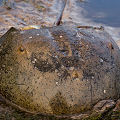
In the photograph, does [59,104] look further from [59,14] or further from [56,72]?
[59,14]

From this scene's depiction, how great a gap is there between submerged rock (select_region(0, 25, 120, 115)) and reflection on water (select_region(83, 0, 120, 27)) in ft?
14.6

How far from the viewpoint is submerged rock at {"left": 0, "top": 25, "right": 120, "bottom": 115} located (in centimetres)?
264

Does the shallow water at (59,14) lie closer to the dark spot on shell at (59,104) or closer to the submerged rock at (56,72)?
the submerged rock at (56,72)

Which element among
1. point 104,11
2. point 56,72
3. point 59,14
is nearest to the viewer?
point 56,72

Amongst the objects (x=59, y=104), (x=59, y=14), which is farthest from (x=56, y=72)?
(x=59, y=14)

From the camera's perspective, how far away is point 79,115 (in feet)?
9.06

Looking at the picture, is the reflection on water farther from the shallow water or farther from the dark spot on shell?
the dark spot on shell

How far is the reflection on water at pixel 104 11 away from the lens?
7309mm

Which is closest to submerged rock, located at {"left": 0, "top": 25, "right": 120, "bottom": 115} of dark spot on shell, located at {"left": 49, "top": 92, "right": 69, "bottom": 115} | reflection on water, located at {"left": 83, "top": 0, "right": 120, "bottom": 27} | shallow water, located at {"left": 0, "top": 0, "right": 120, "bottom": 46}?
dark spot on shell, located at {"left": 49, "top": 92, "right": 69, "bottom": 115}

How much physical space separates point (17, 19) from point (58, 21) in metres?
1.09

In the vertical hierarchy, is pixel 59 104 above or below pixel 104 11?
above

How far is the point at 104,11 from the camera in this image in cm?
803

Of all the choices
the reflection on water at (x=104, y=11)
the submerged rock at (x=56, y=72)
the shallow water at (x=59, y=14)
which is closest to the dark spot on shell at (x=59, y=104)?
the submerged rock at (x=56, y=72)

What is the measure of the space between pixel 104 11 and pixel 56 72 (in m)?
5.80
